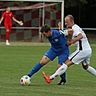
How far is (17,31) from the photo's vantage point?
3653 cm

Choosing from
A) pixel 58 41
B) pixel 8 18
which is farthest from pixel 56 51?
pixel 8 18

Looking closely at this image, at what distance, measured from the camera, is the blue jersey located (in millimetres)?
13973

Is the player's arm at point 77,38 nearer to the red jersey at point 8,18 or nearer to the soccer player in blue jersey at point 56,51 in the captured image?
the soccer player in blue jersey at point 56,51

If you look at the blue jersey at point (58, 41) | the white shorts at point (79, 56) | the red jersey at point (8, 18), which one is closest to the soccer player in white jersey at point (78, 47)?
the white shorts at point (79, 56)

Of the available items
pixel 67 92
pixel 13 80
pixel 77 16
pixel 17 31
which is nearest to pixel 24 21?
pixel 17 31

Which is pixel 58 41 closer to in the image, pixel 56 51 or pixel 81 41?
pixel 56 51

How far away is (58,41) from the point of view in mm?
14023

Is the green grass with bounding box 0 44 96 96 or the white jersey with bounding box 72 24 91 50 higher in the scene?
the white jersey with bounding box 72 24 91 50

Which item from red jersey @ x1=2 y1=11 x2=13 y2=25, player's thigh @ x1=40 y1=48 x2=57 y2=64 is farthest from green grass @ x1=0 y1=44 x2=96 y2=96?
red jersey @ x1=2 y1=11 x2=13 y2=25

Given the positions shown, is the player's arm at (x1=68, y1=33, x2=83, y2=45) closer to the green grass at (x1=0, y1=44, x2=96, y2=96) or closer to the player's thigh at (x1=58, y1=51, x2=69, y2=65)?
the player's thigh at (x1=58, y1=51, x2=69, y2=65)

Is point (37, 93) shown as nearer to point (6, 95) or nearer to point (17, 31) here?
point (6, 95)

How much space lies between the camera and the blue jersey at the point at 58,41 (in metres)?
14.0

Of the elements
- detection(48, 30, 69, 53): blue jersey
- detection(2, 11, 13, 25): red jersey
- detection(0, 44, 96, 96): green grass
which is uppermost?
detection(48, 30, 69, 53): blue jersey

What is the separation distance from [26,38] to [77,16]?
1369cm
